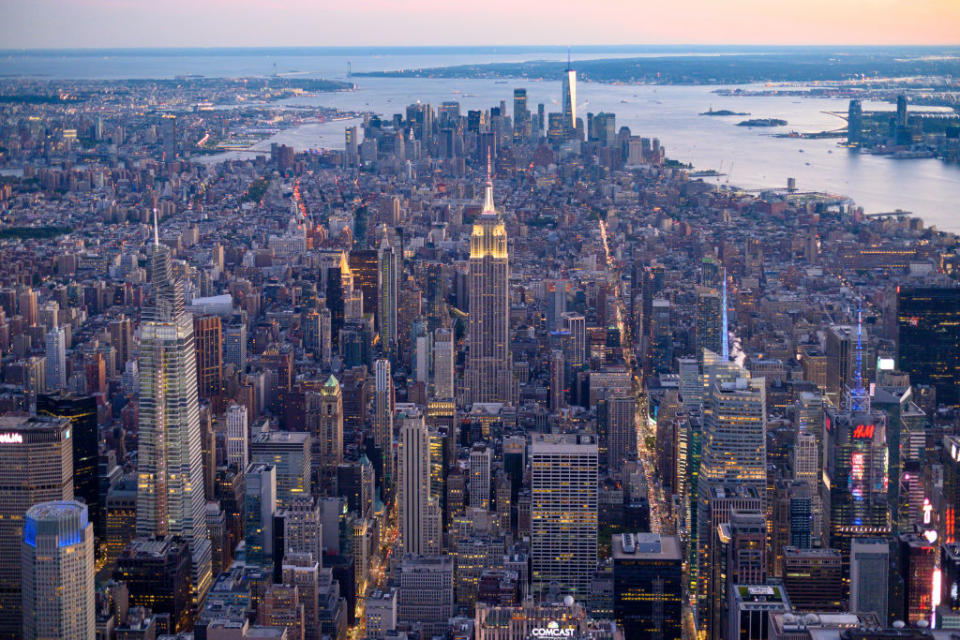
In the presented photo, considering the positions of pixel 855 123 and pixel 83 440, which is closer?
pixel 83 440

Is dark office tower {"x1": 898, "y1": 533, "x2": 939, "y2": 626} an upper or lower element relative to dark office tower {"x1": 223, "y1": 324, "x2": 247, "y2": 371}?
lower

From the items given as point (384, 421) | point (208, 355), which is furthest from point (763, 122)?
point (208, 355)

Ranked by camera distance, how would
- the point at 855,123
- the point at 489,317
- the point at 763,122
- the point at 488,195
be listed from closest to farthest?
the point at 855,123 → the point at 763,122 → the point at 489,317 → the point at 488,195

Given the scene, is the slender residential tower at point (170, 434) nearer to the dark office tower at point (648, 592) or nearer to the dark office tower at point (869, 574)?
the dark office tower at point (648, 592)

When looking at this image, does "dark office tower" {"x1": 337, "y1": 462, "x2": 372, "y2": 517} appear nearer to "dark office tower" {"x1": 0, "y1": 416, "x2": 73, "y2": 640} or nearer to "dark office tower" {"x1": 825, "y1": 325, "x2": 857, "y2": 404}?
"dark office tower" {"x1": 0, "y1": 416, "x2": 73, "y2": 640}

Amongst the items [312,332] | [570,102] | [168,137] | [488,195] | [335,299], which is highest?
[570,102]

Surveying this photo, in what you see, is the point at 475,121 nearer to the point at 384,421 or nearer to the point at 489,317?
the point at 489,317

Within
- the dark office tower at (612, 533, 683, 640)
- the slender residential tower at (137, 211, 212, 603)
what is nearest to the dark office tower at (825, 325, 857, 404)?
the dark office tower at (612, 533, 683, 640)
